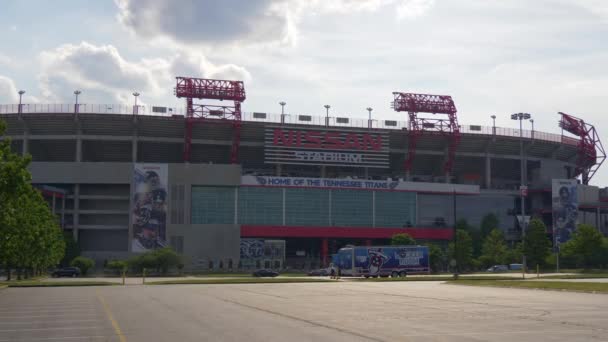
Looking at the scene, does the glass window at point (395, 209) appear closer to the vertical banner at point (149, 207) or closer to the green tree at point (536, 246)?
the green tree at point (536, 246)

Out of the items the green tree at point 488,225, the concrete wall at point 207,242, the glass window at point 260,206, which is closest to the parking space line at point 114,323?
the concrete wall at point 207,242

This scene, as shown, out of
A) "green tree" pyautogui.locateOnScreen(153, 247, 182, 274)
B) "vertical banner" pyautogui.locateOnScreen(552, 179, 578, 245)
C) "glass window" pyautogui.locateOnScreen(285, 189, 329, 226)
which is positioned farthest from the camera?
"vertical banner" pyautogui.locateOnScreen(552, 179, 578, 245)

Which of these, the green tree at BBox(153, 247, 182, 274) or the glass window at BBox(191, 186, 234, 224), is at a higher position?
the glass window at BBox(191, 186, 234, 224)

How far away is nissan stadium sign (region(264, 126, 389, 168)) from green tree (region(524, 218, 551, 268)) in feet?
103

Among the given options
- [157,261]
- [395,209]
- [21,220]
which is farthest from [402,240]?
[21,220]

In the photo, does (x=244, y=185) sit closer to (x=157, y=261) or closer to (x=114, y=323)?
(x=157, y=261)

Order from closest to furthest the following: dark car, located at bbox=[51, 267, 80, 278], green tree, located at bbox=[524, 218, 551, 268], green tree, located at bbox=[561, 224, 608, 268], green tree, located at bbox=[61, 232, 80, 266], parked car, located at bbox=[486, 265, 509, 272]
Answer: dark car, located at bbox=[51, 267, 80, 278] < green tree, located at bbox=[561, 224, 608, 268] < green tree, located at bbox=[524, 218, 551, 268] < parked car, located at bbox=[486, 265, 509, 272] < green tree, located at bbox=[61, 232, 80, 266]

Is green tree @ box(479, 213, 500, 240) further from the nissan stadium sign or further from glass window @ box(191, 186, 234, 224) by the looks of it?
glass window @ box(191, 186, 234, 224)

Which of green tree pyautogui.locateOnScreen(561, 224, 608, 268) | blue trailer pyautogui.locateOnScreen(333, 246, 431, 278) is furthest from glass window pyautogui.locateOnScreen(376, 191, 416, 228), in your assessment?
blue trailer pyautogui.locateOnScreen(333, 246, 431, 278)

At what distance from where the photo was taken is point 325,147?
12525 centimetres

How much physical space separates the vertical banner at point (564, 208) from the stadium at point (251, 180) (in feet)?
1.35

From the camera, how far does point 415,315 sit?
87.4ft

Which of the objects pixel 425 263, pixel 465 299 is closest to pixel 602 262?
pixel 425 263

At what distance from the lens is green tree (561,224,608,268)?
334 feet
